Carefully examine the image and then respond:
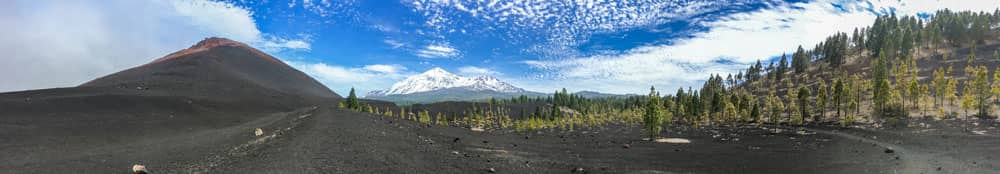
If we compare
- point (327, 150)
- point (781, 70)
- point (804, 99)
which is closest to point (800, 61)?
point (781, 70)

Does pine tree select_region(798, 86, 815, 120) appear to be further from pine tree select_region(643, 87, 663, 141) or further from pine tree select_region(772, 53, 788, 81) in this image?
pine tree select_region(772, 53, 788, 81)

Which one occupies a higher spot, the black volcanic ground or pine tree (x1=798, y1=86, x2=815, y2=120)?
pine tree (x1=798, y1=86, x2=815, y2=120)

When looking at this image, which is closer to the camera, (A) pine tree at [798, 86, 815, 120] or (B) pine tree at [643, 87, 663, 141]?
(B) pine tree at [643, 87, 663, 141]

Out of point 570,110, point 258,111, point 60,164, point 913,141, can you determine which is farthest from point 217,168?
point 570,110

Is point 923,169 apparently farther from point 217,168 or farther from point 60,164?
point 60,164

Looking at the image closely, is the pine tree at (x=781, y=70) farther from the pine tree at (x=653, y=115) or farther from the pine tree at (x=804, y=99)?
the pine tree at (x=653, y=115)

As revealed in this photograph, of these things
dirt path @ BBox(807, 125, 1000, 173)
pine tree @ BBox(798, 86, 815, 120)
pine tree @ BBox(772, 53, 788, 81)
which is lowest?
dirt path @ BBox(807, 125, 1000, 173)

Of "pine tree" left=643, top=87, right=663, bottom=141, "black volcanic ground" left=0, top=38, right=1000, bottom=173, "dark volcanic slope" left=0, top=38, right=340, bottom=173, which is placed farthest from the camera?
"pine tree" left=643, top=87, right=663, bottom=141

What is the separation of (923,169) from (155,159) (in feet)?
184

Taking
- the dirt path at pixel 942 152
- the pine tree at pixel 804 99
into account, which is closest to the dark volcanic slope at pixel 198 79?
the dirt path at pixel 942 152

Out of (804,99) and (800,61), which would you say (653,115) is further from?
(800,61)

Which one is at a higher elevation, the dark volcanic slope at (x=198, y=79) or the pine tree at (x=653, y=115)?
the dark volcanic slope at (x=198, y=79)

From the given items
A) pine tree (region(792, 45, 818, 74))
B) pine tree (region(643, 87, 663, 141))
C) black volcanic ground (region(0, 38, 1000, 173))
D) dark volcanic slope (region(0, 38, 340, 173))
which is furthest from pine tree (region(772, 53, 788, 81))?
dark volcanic slope (region(0, 38, 340, 173))

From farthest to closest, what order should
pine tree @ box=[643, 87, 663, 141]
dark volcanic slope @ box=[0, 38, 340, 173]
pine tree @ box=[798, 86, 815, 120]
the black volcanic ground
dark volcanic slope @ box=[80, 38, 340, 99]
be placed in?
dark volcanic slope @ box=[80, 38, 340, 99], pine tree @ box=[798, 86, 815, 120], pine tree @ box=[643, 87, 663, 141], dark volcanic slope @ box=[0, 38, 340, 173], the black volcanic ground
